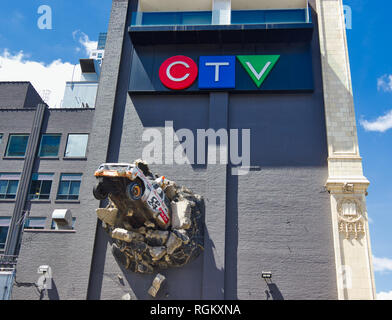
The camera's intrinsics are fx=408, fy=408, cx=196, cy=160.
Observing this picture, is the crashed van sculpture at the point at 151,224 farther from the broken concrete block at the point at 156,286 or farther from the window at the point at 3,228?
the window at the point at 3,228

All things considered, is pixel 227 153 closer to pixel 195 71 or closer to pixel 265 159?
pixel 265 159

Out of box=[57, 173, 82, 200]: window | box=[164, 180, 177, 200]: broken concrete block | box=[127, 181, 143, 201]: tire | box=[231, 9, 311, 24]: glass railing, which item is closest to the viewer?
box=[127, 181, 143, 201]: tire

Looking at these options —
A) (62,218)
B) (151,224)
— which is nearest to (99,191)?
(151,224)

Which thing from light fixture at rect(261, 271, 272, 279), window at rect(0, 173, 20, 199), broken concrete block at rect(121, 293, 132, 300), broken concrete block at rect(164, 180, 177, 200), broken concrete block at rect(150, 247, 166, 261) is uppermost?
window at rect(0, 173, 20, 199)

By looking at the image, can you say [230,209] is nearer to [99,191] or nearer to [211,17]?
[99,191]

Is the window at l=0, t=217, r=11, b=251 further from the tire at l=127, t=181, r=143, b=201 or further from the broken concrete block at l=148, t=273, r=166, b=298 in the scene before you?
the tire at l=127, t=181, r=143, b=201

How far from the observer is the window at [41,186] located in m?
32.3

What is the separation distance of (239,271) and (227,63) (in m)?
12.9

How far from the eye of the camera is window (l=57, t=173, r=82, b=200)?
32062 millimetres

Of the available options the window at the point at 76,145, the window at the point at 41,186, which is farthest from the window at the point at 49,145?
the window at the point at 41,186

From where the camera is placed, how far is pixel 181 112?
25938 mm

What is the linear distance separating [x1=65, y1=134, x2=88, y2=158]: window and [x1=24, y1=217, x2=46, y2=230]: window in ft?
18.2

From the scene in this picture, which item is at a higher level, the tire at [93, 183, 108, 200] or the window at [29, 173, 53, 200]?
the window at [29, 173, 53, 200]

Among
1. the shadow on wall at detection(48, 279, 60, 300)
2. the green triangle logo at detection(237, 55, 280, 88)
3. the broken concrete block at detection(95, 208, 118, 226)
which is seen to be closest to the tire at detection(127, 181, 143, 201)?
the broken concrete block at detection(95, 208, 118, 226)
